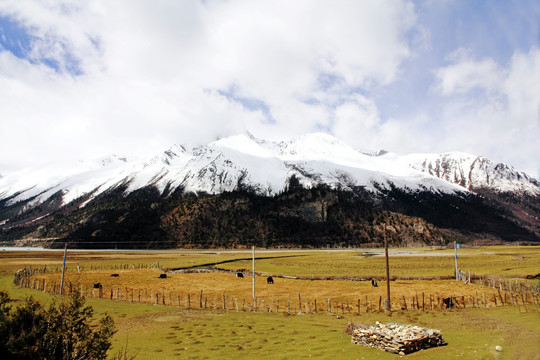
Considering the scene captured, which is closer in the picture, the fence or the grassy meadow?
the grassy meadow

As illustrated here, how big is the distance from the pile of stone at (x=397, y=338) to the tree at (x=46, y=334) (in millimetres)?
16099

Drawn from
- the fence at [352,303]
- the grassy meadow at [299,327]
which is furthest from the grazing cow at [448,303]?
the grassy meadow at [299,327]

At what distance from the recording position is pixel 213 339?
24422 millimetres

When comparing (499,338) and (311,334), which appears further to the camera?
(311,334)

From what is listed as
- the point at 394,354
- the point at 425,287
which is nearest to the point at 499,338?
the point at 394,354

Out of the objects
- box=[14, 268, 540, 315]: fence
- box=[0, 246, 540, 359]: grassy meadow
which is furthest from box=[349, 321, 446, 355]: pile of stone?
box=[14, 268, 540, 315]: fence

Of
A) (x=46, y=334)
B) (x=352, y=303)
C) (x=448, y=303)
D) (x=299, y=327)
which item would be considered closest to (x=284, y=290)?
(x=352, y=303)

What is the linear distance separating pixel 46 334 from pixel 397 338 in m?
18.5

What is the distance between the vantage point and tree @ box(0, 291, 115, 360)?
11406 mm

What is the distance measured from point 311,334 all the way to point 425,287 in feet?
113

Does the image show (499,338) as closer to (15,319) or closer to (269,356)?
(269,356)

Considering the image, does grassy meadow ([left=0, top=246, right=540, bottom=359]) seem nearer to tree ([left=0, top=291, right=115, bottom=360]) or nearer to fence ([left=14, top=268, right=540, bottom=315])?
fence ([left=14, top=268, right=540, bottom=315])

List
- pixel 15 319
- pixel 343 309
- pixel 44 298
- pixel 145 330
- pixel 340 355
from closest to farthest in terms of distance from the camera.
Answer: pixel 15 319 < pixel 340 355 < pixel 145 330 < pixel 343 309 < pixel 44 298

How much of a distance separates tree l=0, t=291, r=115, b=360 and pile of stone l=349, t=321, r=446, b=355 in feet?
52.8
